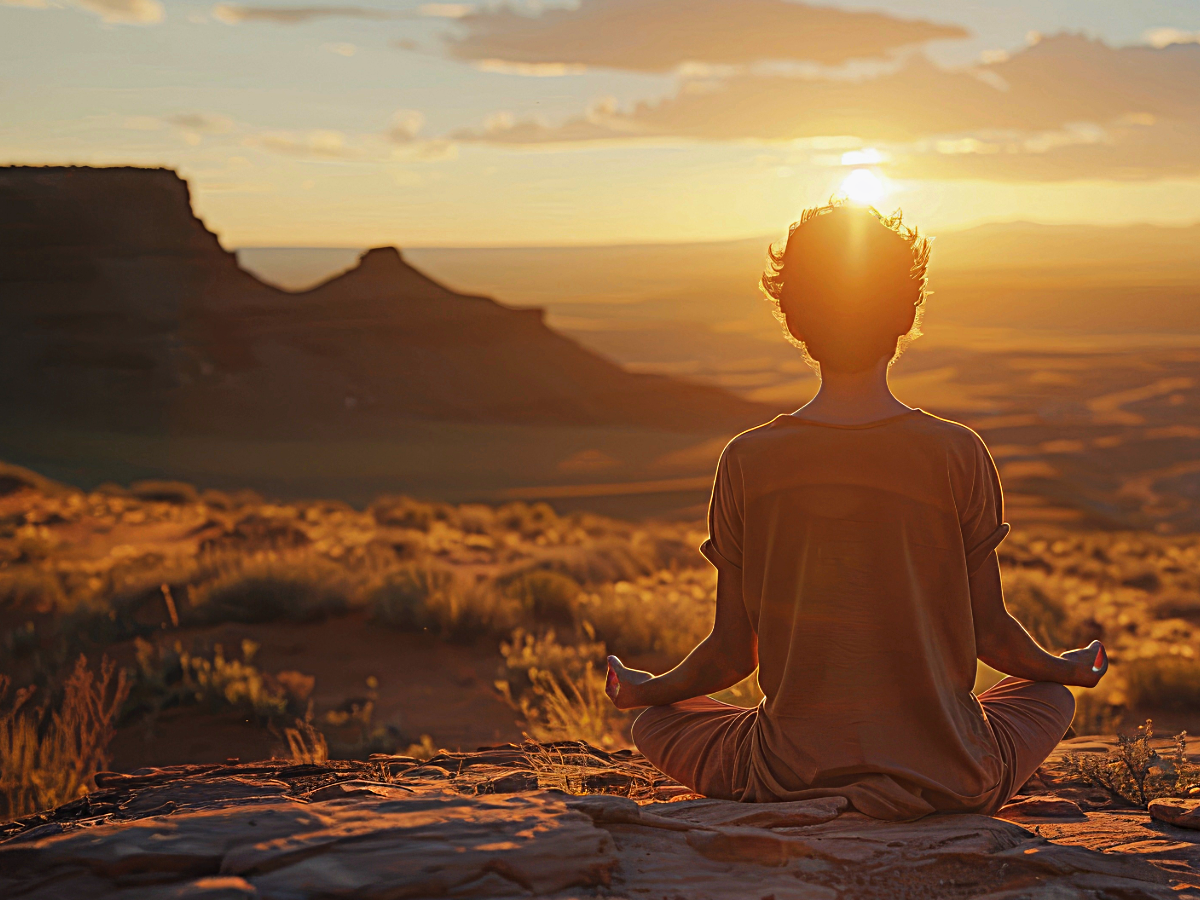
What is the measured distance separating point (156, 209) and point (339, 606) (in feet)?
186

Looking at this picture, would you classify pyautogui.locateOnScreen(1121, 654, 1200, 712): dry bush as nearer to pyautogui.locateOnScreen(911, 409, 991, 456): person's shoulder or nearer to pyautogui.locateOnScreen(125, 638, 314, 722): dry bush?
pyautogui.locateOnScreen(911, 409, 991, 456): person's shoulder

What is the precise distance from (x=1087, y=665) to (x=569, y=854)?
182cm

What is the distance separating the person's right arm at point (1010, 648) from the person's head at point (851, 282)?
2.51ft

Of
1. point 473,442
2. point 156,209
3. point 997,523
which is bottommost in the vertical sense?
point 473,442

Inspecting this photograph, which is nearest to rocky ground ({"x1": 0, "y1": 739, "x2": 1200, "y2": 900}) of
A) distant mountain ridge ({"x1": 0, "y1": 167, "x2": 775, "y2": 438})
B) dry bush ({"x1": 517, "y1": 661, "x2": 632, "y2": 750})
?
dry bush ({"x1": 517, "y1": 661, "x2": 632, "y2": 750})

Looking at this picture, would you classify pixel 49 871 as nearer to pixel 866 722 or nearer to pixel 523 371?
pixel 866 722

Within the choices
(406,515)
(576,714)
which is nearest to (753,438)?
(576,714)

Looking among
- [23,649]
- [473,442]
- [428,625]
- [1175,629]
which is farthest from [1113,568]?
[473,442]

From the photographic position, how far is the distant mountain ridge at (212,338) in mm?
54562

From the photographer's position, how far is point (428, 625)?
936 centimetres

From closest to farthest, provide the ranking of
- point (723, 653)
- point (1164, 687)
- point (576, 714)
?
1. point (723, 653)
2. point (576, 714)
3. point (1164, 687)

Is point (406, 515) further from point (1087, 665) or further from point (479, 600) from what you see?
point (1087, 665)

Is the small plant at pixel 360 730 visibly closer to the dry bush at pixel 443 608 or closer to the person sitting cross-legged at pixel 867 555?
the dry bush at pixel 443 608

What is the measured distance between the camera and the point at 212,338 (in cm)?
6088
